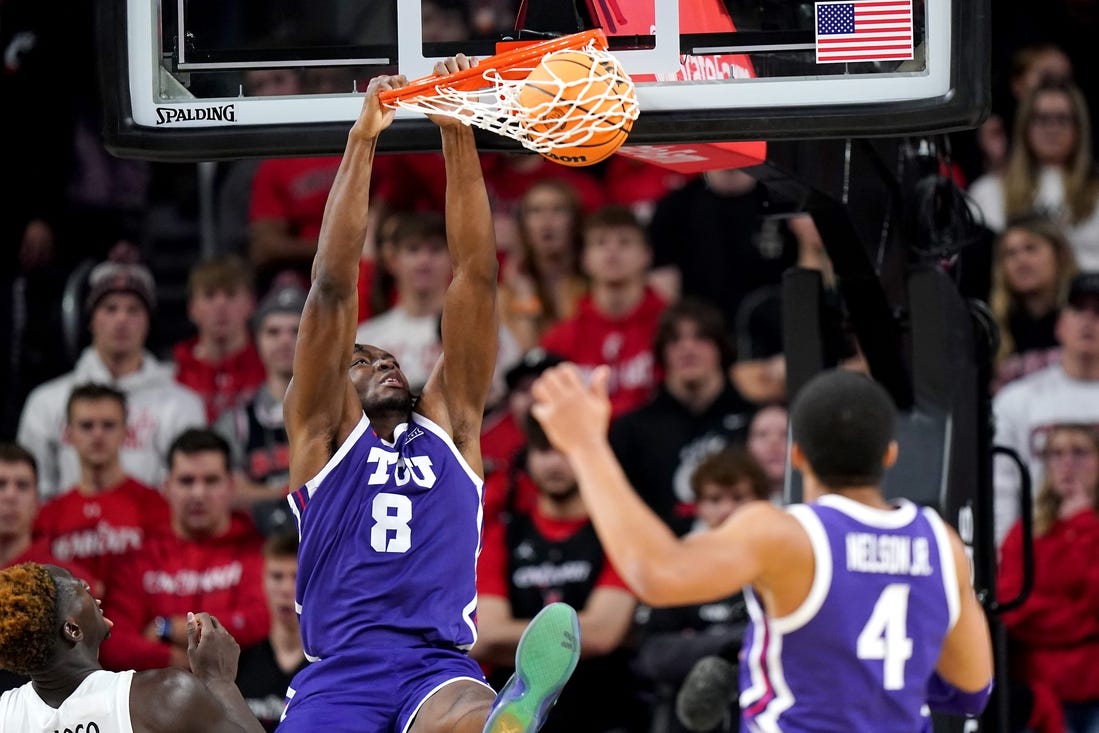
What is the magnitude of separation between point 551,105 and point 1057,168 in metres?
5.22

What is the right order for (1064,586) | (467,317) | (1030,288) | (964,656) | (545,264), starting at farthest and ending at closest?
(545,264) → (1030,288) → (1064,586) → (467,317) → (964,656)

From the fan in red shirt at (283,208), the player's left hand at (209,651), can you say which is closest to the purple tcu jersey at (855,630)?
the player's left hand at (209,651)

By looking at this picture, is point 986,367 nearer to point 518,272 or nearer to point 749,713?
point 749,713

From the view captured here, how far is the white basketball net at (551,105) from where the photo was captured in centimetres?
499

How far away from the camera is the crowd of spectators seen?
8031 millimetres

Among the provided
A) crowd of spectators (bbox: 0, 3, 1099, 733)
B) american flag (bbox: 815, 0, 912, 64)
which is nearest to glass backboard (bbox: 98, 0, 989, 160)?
american flag (bbox: 815, 0, 912, 64)

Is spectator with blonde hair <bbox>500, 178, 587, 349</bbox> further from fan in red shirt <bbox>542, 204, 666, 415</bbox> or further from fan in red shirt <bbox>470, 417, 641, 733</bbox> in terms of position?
fan in red shirt <bbox>470, 417, 641, 733</bbox>

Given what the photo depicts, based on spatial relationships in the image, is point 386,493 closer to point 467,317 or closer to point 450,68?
point 467,317

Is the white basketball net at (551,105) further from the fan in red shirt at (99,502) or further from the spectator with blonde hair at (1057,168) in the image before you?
the spectator with blonde hair at (1057,168)

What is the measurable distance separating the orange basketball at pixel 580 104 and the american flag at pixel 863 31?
66 cm

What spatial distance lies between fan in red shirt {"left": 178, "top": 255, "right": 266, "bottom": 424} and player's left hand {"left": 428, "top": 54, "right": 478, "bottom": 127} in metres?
4.21

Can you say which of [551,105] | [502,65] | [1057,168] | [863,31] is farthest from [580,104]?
[1057,168]

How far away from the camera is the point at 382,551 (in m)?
5.66

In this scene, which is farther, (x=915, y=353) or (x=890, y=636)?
(x=915, y=353)
